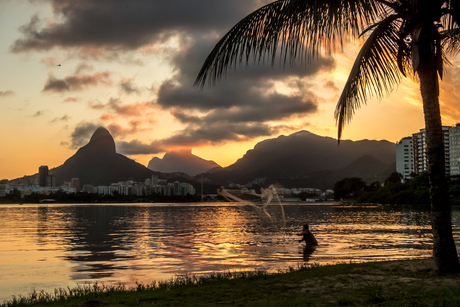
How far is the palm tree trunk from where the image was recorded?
1080 cm

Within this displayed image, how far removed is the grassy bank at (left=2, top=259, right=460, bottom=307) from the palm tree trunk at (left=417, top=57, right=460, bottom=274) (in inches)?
20.0

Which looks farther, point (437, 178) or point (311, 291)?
point (437, 178)

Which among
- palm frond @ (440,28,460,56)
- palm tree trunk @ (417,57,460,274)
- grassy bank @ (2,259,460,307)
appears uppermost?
palm frond @ (440,28,460,56)

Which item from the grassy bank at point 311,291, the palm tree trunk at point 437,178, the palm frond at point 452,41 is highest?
the palm frond at point 452,41

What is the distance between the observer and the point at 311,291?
10172mm

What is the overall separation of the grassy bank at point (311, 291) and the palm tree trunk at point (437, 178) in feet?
1.67

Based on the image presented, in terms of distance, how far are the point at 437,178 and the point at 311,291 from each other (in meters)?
4.37

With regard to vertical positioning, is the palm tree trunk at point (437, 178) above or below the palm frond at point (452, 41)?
below

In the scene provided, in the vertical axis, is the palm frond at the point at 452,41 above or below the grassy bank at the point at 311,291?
above

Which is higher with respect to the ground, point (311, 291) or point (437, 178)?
point (437, 178)

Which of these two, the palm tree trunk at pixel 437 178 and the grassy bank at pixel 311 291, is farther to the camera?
the palm tree trunk at pixel 437 178

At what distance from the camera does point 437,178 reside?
10789 mm

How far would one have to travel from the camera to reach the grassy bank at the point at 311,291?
28.2 ft

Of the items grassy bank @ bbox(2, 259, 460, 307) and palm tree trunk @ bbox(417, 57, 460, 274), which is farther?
palm tree trunk @ bbox(417, 57, 460, 274)
